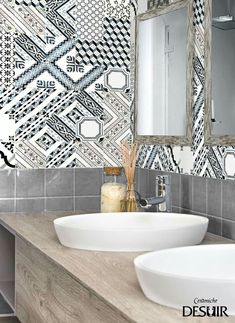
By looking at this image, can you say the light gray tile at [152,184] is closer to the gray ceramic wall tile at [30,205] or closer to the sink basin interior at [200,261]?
the gray ceramic wall tile at [30,205]

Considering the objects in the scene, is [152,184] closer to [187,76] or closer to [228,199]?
[187,76]

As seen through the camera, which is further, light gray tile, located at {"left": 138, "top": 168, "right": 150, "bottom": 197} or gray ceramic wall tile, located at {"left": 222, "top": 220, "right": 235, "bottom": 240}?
light gray tile, located at {"left": 138, "top": 168, "right": 150, "bottom": 197}

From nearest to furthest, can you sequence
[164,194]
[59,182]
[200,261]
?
1. [200,261]
2. [164,194]
3. [59,182]

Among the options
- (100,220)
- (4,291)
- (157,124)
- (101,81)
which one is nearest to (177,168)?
(157,124)

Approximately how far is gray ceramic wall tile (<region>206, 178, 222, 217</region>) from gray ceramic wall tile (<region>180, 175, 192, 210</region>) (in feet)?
0.50

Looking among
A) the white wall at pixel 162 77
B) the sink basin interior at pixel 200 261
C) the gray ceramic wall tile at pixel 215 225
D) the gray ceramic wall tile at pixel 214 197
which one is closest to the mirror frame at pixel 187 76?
the white wall at pixel 162 77

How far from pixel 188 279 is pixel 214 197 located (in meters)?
1.16

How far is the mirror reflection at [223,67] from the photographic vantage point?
2295mm

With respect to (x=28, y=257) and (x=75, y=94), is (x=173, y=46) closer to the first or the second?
(x=75, y=94)

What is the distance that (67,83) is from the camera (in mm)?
3092

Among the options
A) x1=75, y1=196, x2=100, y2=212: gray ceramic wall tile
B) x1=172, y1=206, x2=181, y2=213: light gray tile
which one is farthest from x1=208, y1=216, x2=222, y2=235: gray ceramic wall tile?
x1=75, y1=196, x2=100, y2=212: gray ceramic wall tile

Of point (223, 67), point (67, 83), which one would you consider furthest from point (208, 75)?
point (67, 83)

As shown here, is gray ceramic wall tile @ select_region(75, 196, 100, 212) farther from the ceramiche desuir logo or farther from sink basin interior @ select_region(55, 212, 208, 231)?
the ceramiche desuir logo

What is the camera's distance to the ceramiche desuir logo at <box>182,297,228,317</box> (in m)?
1.29
